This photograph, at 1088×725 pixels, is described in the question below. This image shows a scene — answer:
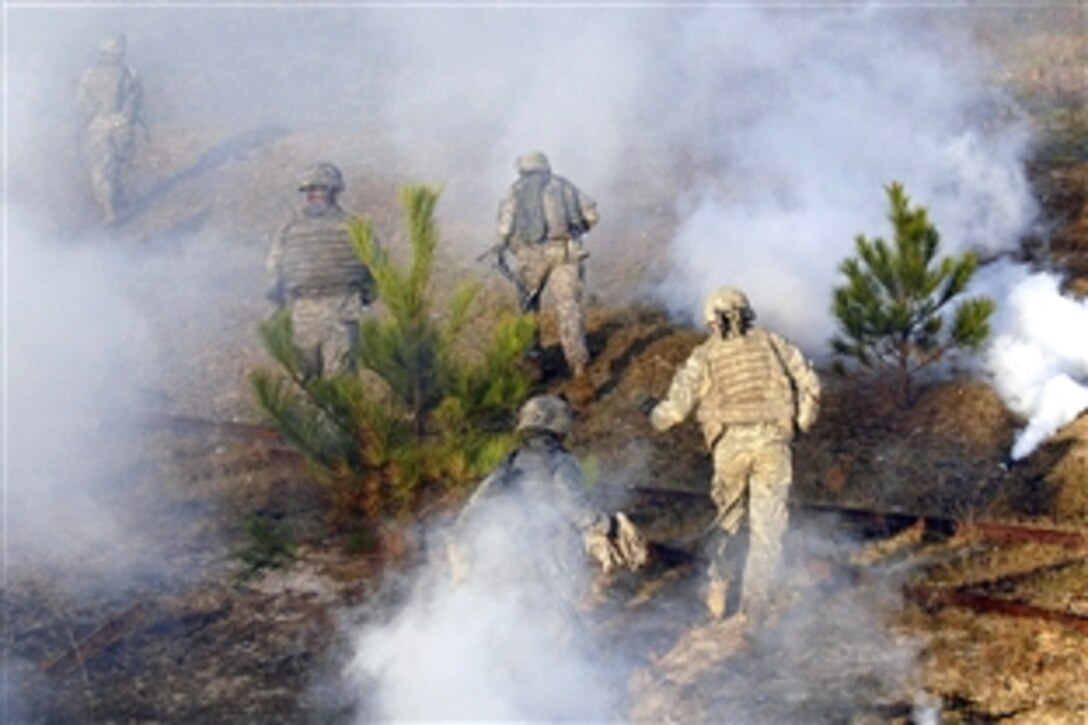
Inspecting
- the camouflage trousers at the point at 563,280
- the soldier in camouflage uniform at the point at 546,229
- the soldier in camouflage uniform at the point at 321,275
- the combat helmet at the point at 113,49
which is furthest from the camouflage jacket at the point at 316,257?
the combat helmet at the point at 113,49

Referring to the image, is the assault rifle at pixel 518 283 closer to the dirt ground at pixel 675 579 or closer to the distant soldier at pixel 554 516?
the dirt ground at pixel 675 579

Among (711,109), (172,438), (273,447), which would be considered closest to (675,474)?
(273,447)

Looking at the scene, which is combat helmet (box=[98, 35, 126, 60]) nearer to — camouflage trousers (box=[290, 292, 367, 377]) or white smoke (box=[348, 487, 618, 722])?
camouflage trousers (box=[290, 292, 367, 377])

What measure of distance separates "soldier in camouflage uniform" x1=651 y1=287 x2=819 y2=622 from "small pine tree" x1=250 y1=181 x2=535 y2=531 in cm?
137

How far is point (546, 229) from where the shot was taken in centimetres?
1098

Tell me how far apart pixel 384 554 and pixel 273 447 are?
2508 millimetres

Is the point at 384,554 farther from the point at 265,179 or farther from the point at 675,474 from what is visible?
the point at 265,179

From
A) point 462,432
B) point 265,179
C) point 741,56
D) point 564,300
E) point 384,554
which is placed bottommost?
point 384,554

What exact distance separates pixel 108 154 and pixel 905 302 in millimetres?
11175

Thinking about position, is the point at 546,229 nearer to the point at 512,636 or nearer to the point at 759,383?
the point at 759,383

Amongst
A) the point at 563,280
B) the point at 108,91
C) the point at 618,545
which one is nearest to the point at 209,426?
the point at 563,280

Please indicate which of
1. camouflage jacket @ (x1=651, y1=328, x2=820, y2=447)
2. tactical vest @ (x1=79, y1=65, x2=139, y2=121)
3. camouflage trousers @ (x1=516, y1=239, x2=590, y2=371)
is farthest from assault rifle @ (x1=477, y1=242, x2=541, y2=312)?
tactical vest @ (x1=79, y1=65, x2=139, y2=121)

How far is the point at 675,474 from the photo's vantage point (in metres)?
9.71

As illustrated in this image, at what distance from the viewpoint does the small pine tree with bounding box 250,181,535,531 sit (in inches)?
311
